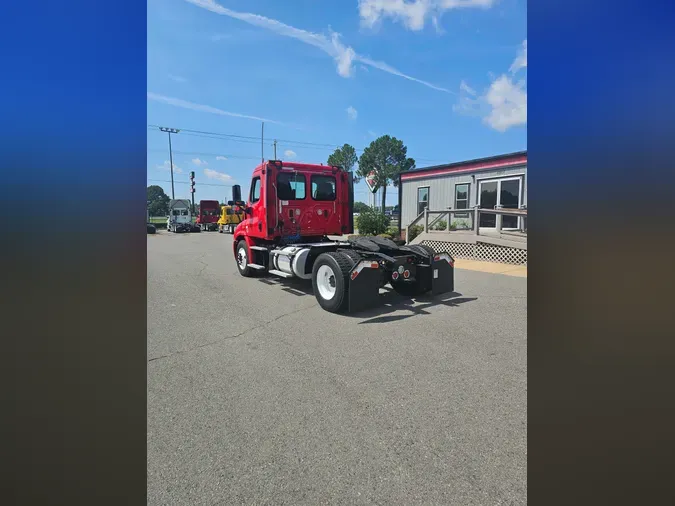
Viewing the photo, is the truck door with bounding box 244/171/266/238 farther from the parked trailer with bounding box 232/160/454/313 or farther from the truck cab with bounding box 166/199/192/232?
the truck cab with bounding box 166/199/192/232

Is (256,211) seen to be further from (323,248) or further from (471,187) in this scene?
(471,187)

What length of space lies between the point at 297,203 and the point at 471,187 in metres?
10.4

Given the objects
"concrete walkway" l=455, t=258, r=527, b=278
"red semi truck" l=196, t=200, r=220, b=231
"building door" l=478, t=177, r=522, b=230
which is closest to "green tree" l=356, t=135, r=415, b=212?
"red semi truck" l=196, t=200, r=220, b=231

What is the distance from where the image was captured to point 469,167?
53.9 ft

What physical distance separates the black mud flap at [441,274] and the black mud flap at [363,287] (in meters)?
1.37

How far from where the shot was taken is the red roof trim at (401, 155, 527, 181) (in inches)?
574

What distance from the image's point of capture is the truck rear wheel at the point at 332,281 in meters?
5.89

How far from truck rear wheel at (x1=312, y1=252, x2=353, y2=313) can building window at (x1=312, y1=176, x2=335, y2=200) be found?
250 cm

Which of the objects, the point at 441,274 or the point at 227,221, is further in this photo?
the point at 227,221

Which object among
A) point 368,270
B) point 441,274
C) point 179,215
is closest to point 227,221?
point 179,215

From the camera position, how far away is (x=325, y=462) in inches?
90.9

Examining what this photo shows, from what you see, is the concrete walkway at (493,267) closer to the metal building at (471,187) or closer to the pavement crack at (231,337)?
the metal building at (471,187)
